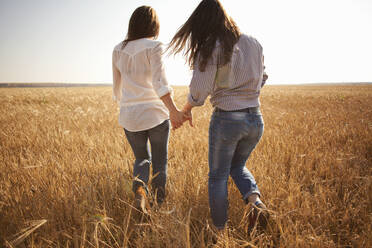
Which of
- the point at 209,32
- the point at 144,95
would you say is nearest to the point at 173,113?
the point at 144,95

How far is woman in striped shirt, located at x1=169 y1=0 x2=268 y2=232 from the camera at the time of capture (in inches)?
47.3

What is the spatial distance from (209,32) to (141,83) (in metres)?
0.70

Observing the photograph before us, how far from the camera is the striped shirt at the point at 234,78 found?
1227 millimetres

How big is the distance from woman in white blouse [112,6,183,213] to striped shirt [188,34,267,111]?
311 mm

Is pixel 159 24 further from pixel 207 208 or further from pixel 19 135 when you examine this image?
pixel 19 135

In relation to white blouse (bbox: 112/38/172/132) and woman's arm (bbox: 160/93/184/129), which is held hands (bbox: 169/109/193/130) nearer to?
woman's arm (bbox: 160/93/184/129)

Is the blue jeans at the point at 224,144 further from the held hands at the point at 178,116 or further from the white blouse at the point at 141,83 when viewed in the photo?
the white blouse at the point at 141,83

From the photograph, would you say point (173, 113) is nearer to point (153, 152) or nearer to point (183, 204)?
point (153, 152)

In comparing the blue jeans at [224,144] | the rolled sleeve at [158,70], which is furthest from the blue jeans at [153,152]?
the blue jeans at [224,144]

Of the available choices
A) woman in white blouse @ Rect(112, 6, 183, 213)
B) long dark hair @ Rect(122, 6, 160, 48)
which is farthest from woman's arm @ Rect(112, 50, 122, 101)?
long dark hair @ Rect(122, 6, 160, 48)

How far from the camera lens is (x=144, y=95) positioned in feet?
5.37

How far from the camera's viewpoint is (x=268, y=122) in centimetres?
522

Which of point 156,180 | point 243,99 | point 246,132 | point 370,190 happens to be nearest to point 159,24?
point 243,99

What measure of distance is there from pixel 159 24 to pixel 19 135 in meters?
4.02
